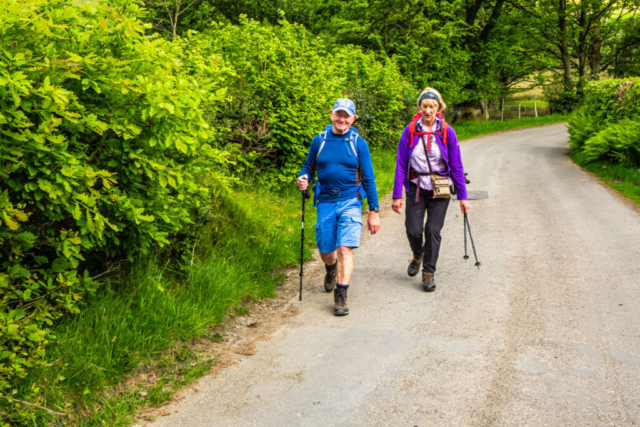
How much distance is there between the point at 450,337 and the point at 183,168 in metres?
2.89

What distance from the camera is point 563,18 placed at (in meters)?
34.9

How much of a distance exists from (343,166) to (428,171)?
123 centimetres

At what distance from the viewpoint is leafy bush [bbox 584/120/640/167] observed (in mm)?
15133

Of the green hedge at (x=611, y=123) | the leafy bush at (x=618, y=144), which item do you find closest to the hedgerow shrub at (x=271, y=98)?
the leafy bush at (x=618, y=144)

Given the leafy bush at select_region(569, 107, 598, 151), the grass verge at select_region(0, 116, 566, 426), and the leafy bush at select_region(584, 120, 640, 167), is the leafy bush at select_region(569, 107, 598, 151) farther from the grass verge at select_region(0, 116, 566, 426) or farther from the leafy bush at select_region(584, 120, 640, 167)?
the grass verge at select_region(0, 116, 566, 426)

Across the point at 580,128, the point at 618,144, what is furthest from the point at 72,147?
the point at 580,128

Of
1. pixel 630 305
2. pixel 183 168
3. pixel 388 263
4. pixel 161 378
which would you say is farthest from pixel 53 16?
pixel 630 305

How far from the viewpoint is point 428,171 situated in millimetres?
7023

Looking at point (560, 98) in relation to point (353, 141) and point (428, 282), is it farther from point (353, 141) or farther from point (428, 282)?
point (353, 141)

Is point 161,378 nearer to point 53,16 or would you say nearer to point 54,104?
point 54,104

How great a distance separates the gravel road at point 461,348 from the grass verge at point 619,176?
4.26 meters

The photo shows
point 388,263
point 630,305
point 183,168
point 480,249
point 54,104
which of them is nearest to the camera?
point 54,104

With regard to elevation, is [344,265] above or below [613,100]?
below

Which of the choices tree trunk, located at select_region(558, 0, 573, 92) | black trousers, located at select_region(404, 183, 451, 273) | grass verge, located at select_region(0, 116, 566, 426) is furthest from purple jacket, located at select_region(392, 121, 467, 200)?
tree trunk, located at select_region(558, 0, 573, 92)
